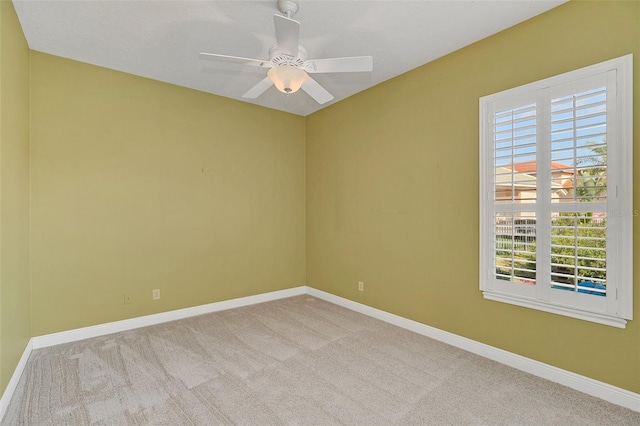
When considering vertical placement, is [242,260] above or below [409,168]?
below

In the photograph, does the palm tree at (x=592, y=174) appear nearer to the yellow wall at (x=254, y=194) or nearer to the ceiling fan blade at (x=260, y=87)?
the yellow wall at (x=254, y=194)

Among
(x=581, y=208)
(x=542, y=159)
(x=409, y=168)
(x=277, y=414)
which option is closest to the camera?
(x=277, y=414)

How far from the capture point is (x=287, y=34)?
1.82m

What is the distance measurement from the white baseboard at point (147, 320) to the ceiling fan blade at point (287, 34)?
123 inches

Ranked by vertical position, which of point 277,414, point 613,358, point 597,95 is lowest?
point 277,414

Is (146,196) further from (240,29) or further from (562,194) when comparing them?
(562,194)

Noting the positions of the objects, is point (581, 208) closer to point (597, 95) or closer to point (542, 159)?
point (542, 159)

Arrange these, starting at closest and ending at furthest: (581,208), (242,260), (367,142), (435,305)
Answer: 1. (581,208)
2. (435,305)
3. (367,142)
4. (242,260)

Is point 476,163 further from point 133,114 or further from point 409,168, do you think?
point 133,114

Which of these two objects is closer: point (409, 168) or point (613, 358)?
point (613, 358)

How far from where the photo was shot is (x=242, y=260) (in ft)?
13.8

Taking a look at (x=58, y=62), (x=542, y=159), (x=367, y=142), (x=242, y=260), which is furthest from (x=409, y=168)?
(x=58, y=62)

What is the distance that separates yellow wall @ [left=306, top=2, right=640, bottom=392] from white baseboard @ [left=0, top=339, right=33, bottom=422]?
3.14 metres

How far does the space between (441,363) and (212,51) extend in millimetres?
3375
